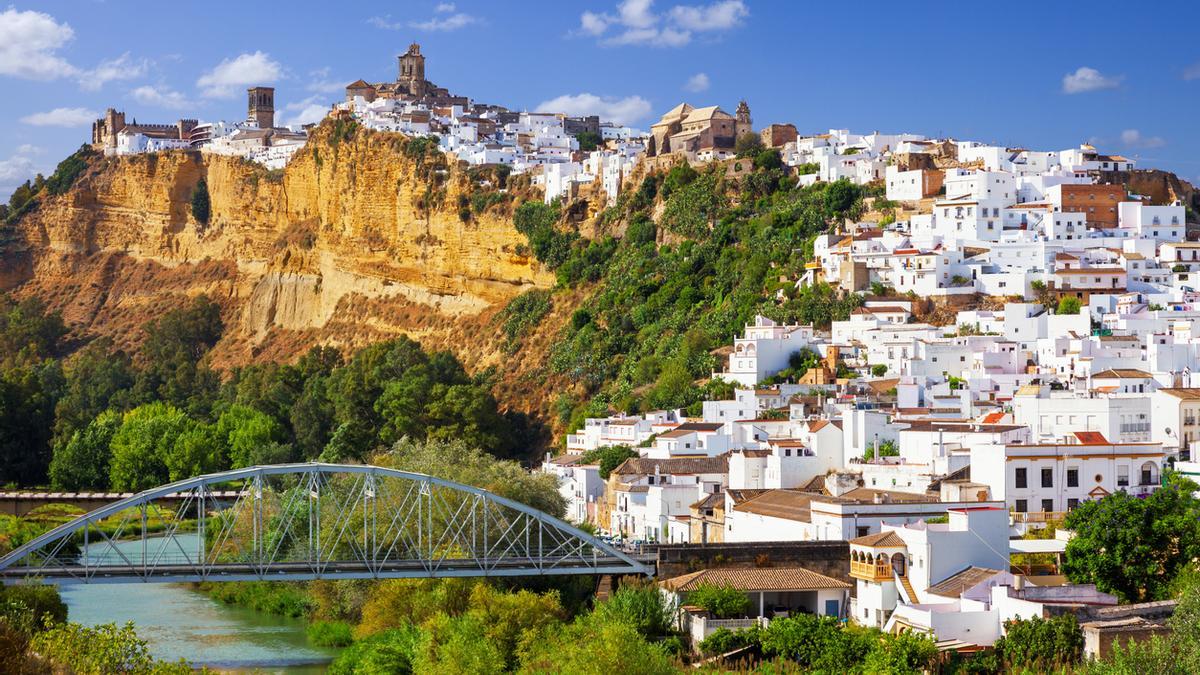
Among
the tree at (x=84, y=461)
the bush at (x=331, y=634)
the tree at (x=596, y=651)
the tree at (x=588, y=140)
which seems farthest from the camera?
the tree at (x=588, y=140)

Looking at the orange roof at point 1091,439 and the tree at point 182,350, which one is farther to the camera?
the tree at point 182,350

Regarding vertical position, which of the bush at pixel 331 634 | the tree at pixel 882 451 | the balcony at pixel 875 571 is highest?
the tree at pixel 882 451

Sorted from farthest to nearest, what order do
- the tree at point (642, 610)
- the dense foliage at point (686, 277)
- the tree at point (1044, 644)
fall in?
the dense foliage at point (686, 277), the tree at point (642, 610), the tree at point (1044, 644)

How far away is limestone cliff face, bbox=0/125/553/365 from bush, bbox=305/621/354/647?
38.6 meters

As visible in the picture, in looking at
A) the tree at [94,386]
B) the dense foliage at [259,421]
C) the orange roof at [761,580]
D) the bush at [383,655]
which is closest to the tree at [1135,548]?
the orange roof at [761,580]

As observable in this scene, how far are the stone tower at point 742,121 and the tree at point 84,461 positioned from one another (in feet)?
94.7

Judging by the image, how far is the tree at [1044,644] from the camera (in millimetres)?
26688

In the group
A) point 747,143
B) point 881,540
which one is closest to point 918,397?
point 881,540

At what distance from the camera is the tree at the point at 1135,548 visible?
30062 mm

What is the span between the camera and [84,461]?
6631cm

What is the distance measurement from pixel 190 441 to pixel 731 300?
21.4m

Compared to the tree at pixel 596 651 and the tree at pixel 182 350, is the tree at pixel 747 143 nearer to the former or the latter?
the tree at pixel 182 350

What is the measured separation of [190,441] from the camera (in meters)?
66.4

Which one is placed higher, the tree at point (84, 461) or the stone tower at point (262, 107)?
the stone tower at point (262, 107)
